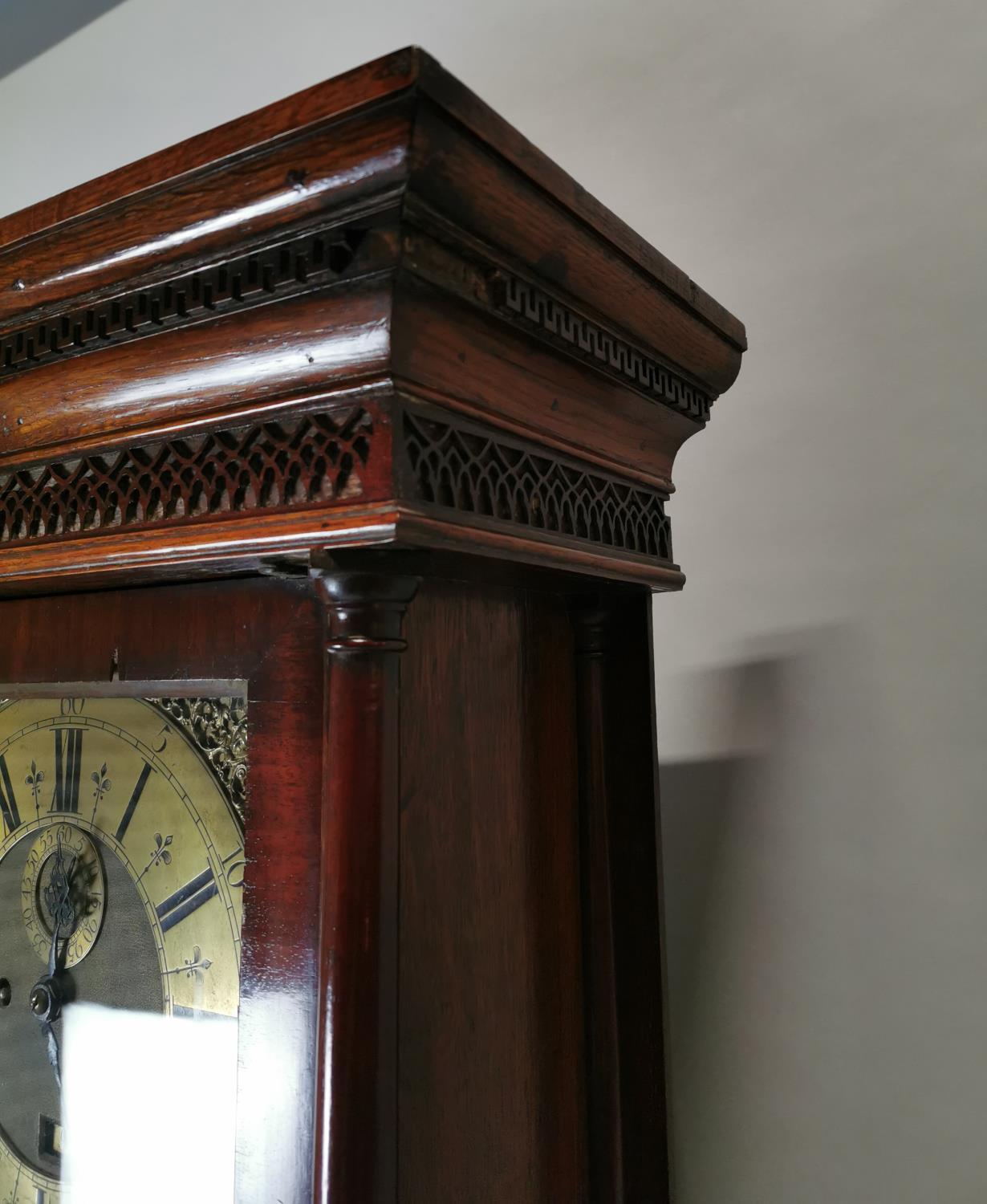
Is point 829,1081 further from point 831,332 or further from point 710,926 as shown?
point 831,332

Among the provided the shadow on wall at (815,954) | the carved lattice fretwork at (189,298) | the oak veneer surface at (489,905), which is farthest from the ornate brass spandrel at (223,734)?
the shadow on wall at (815,954)

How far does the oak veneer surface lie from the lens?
0.51 meters

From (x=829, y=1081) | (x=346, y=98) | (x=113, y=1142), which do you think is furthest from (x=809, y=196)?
(x=113, y=1142)

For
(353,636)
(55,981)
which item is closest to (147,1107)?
(55,981)

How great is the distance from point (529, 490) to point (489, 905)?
244mm

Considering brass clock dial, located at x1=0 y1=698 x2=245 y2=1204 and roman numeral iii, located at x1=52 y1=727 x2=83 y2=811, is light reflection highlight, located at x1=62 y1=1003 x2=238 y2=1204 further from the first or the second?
roman numeral iii, located at x1=52 y1=727 x2=83 y2=811

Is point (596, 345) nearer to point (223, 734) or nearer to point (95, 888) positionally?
point (223, 734)

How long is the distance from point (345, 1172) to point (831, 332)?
770mm

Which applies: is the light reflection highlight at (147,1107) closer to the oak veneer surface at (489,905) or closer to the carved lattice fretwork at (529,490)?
the oak veneer surface at (489,905)

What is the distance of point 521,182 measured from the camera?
1.48 ft

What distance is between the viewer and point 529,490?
545 mm

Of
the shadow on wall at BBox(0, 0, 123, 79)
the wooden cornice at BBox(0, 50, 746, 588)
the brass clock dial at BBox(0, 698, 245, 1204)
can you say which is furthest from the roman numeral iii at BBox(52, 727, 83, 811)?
the shadow on wall at BBox(0, 0, 123, 79)

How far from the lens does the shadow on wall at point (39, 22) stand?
1.62 metres

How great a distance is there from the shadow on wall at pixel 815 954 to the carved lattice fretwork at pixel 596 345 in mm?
286
